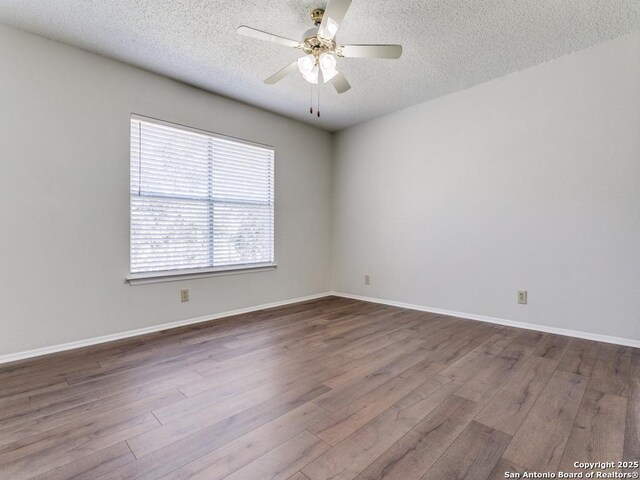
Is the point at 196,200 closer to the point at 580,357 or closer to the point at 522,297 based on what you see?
the point at 522,297

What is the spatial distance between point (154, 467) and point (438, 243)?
3.23 meters

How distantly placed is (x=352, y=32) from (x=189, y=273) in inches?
104

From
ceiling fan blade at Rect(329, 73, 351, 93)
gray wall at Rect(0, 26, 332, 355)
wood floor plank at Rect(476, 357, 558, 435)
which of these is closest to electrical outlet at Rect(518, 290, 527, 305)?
wood floor plank at Rect(476, 357, 558, 435)

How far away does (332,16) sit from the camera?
5.75ft

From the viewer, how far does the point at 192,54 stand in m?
2.63

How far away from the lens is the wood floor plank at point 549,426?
1.25 metres


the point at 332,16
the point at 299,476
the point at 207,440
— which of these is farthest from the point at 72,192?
the point at 299,476

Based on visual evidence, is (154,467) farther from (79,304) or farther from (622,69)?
(622,69)

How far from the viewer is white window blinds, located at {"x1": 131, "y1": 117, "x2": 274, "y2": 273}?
2.91 metres

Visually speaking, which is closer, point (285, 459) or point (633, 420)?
point (285, 459)

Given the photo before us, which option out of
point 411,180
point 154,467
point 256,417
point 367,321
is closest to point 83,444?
point 154,467

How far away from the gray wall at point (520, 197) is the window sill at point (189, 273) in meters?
1.56

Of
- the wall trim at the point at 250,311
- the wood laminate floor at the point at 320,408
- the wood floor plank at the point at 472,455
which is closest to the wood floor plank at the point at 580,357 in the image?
the wood laminate floor at the point at 320,408

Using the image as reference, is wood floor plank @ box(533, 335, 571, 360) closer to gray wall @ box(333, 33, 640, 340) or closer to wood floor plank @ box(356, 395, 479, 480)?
gray wall @ box(333, 33, 640, 340)
